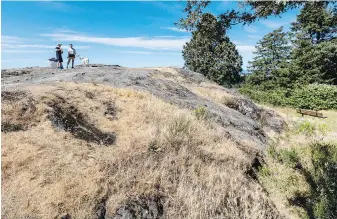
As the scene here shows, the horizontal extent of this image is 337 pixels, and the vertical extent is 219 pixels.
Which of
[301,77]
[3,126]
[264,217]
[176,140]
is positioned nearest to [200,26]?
[176,140]

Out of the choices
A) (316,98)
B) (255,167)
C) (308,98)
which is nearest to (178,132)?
(255,167)

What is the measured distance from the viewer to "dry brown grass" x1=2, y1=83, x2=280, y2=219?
538 centimetres

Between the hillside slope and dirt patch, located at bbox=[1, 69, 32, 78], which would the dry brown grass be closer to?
the hillside slope

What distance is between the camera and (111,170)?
6.32 m

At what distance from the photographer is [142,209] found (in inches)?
224

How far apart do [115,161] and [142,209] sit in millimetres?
1315

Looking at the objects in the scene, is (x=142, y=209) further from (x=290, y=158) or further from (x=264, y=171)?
(x=290, y=158)

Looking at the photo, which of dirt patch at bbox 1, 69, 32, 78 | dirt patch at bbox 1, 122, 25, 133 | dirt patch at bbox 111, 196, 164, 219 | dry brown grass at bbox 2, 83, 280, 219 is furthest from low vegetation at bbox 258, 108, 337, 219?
dirt patch at bbox 1, 69, 32, 78

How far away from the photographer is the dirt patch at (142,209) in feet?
18.0

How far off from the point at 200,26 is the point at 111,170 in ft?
12.3

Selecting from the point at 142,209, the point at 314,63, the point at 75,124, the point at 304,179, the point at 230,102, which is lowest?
the point at 304,179

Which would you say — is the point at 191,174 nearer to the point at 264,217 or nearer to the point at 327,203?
the point at 264,217

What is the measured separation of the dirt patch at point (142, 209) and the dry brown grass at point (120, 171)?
0.40 ft

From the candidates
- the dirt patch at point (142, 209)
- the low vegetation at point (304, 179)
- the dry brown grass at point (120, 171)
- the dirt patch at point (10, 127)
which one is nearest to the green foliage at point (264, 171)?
the low vegetation at point (304, 179)
